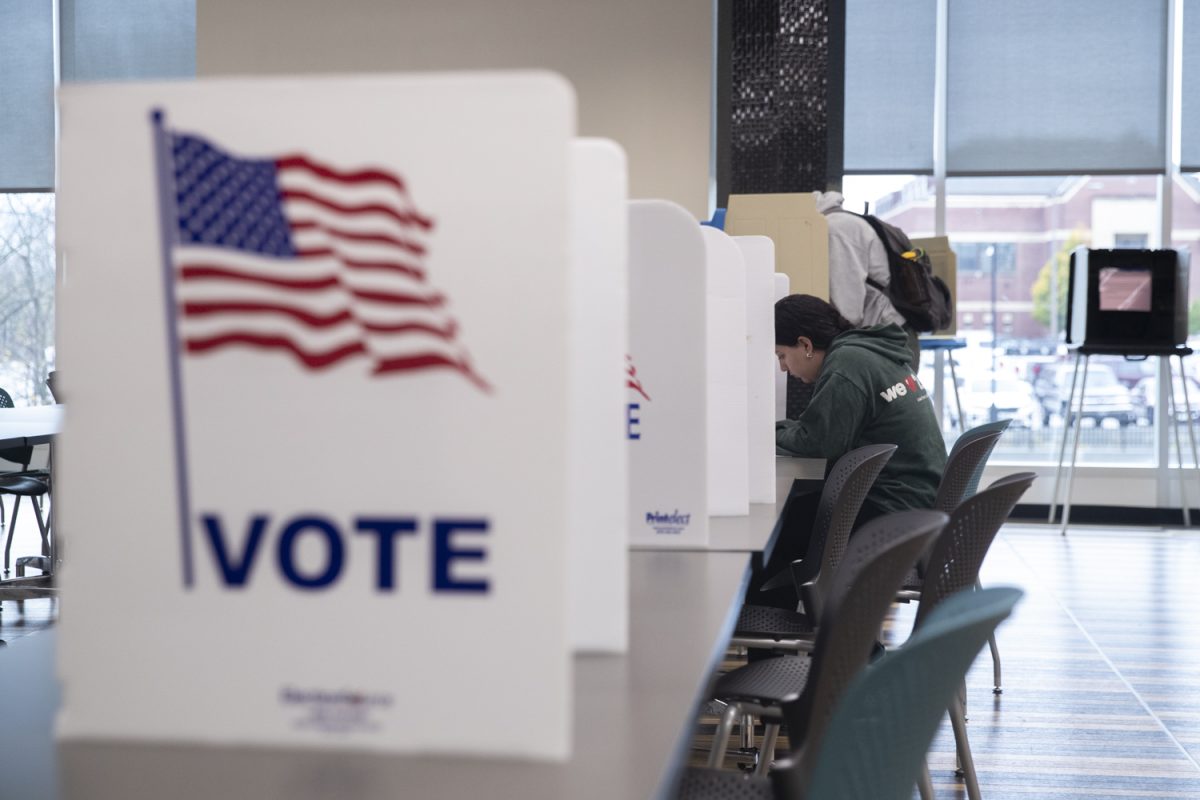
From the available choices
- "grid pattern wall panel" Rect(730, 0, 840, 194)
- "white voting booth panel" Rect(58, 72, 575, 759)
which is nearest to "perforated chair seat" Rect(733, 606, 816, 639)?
"white voting booth panel" Rect(58, 72, 575, 759)

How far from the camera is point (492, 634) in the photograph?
0.70 meters

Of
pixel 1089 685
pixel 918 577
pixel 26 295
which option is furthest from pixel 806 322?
pixel 26 295

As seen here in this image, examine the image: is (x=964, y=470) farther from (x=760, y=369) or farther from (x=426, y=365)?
(x=426, y=365)

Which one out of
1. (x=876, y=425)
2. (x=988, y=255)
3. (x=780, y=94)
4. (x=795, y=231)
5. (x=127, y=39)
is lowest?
(x=876, y=425)

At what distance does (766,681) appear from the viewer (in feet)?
5.96

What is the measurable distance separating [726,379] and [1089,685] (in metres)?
2.29

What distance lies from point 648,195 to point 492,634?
20.7 feet

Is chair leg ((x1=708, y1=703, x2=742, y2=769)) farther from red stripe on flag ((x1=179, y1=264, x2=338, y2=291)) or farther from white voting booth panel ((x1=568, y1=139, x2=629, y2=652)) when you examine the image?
red stripe on flag ((x1=179, y1=264, x2=338, y2=291))

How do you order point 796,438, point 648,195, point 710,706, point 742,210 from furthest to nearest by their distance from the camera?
1. point 648,195
2. point 742,210
3. point 796,438
4. point 710,706

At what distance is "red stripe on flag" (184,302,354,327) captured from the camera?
2.34 feet

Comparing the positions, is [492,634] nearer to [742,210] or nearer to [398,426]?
[398,426]

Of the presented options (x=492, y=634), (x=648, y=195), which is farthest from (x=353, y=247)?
(x=648, y=195)

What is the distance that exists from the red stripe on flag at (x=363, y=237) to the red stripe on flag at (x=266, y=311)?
0.04 meters

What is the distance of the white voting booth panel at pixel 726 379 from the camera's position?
6.24 feet
